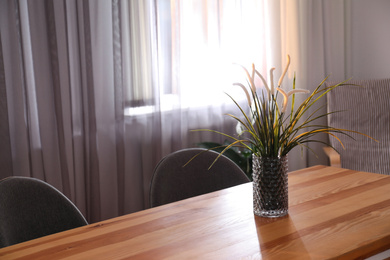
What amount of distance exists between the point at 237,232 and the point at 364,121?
249 centimetres

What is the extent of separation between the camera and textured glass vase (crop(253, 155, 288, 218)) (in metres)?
1.46

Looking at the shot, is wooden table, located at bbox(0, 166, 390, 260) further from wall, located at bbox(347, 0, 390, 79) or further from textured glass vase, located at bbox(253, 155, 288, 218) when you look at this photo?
wall, located at bbox(347, 0, 390, 79)

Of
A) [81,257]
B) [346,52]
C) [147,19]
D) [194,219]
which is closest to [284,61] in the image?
[346,52]

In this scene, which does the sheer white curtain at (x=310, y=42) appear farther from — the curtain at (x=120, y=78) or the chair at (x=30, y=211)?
the chair at (x=30, y=211)

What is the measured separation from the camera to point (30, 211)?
1.62m

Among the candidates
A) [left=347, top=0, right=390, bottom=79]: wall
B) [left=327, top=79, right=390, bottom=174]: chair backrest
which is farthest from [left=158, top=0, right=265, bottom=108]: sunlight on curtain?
[left=347, top=0, right=390, bottom=79]: wall

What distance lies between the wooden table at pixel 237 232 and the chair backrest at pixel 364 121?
1.84m

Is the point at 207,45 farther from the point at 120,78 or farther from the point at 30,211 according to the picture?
the point at 30,211

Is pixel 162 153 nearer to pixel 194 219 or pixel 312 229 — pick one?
pixel 194 219

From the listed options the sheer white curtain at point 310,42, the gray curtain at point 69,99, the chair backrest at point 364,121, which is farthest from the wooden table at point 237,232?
the sheer white curtain at point 310,42

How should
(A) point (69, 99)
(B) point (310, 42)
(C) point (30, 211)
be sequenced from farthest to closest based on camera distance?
(B) point (310, 42) → (A) point (69, 99) → (C) point (30, 211)

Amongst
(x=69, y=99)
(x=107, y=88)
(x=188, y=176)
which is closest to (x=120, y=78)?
(x=107, y=88)

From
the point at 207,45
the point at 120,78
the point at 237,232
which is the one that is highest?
the point at 207,45

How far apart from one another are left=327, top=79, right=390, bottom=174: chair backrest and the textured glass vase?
2.14 meters
